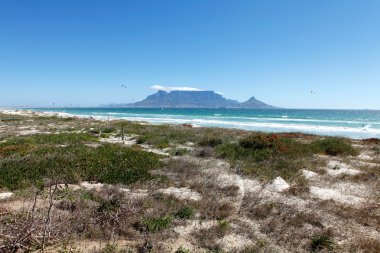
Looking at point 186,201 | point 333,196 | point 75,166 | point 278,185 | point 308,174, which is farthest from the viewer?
point 308,174

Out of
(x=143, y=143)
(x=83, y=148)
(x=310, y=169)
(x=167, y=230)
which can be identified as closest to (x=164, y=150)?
(x=143, y=143)

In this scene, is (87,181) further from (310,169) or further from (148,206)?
(310,169)

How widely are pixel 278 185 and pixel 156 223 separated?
5734mm

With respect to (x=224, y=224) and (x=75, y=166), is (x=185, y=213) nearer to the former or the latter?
(x=224, y=224)

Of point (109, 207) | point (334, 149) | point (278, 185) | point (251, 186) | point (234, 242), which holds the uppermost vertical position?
point (334, 149)

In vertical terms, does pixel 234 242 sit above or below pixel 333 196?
below

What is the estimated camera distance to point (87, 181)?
1195 centimetres

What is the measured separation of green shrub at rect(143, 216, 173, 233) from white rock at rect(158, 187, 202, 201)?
1969 mm

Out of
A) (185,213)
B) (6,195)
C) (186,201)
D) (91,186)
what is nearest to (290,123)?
(186,201)

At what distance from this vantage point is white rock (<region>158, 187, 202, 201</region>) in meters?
10.3

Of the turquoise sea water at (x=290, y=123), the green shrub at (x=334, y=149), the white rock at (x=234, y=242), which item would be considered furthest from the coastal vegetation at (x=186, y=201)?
the turquoise sea water at (x=290, y=123)

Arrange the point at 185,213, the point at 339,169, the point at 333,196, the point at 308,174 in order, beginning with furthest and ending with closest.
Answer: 1. the point at 339,169
2. the point at 308,174
3. the point at 333,196
4. the point at 185,213

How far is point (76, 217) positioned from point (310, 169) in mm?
11227

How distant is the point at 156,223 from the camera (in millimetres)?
8023
